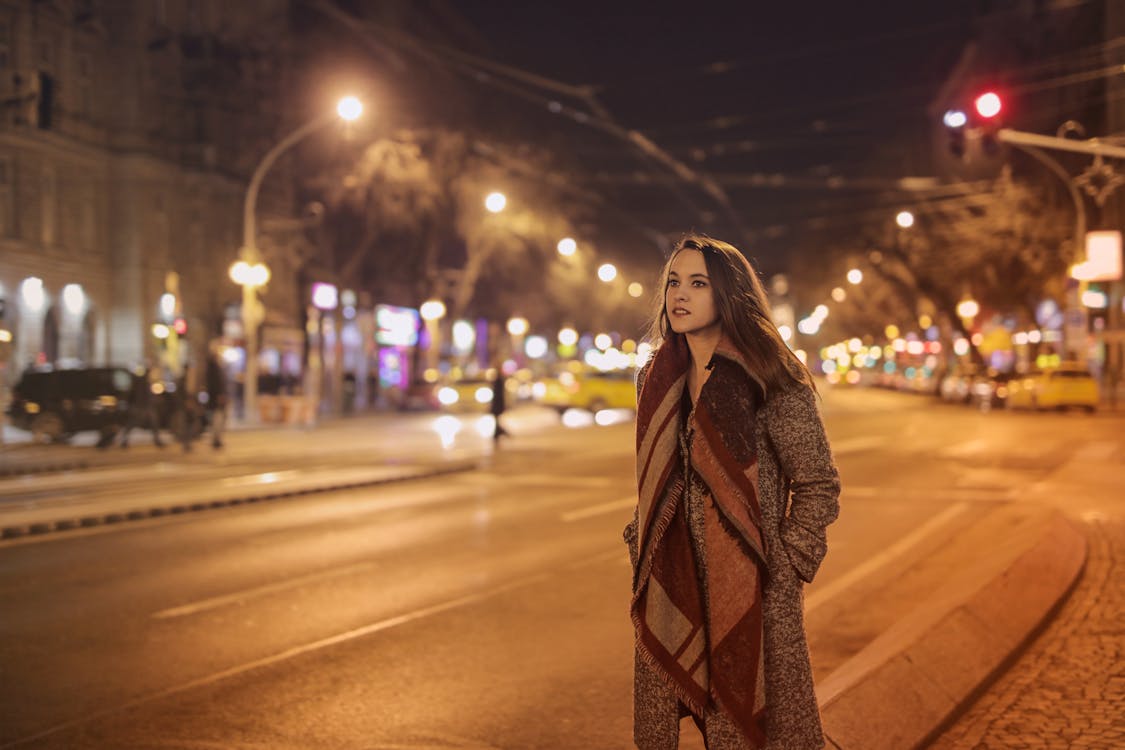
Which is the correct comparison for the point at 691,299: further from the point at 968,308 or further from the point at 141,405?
the point at 968,308

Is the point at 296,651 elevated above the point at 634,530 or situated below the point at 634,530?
below

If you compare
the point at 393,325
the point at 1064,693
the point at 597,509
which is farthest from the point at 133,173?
the point at 1064,693

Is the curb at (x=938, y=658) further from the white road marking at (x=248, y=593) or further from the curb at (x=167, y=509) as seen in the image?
the curb at (x=167, y=509)

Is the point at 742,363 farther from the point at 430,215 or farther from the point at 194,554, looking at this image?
the point at 430,215

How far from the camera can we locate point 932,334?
98938 mm

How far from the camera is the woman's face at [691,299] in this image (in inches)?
133

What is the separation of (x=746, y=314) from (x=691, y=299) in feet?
0.54

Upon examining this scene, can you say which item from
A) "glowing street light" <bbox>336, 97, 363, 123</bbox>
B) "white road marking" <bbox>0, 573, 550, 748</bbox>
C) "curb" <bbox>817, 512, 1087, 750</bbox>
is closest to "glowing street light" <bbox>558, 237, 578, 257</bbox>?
"glowing street light" <bbox>336, 97, 363, 123</bbox>

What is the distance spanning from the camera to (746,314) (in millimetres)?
3363

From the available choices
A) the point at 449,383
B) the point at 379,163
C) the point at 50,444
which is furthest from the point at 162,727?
the point at 449,383

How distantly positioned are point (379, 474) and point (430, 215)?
26480 millimetres

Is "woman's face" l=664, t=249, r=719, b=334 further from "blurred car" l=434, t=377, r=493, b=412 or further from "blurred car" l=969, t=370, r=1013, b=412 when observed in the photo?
"blurred car" l=434, t=377, r=493, b=412

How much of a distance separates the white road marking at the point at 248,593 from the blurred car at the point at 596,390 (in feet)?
103

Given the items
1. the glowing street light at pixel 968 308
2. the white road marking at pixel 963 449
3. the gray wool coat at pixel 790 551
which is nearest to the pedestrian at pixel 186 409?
the white road marking at pixel 963 449
